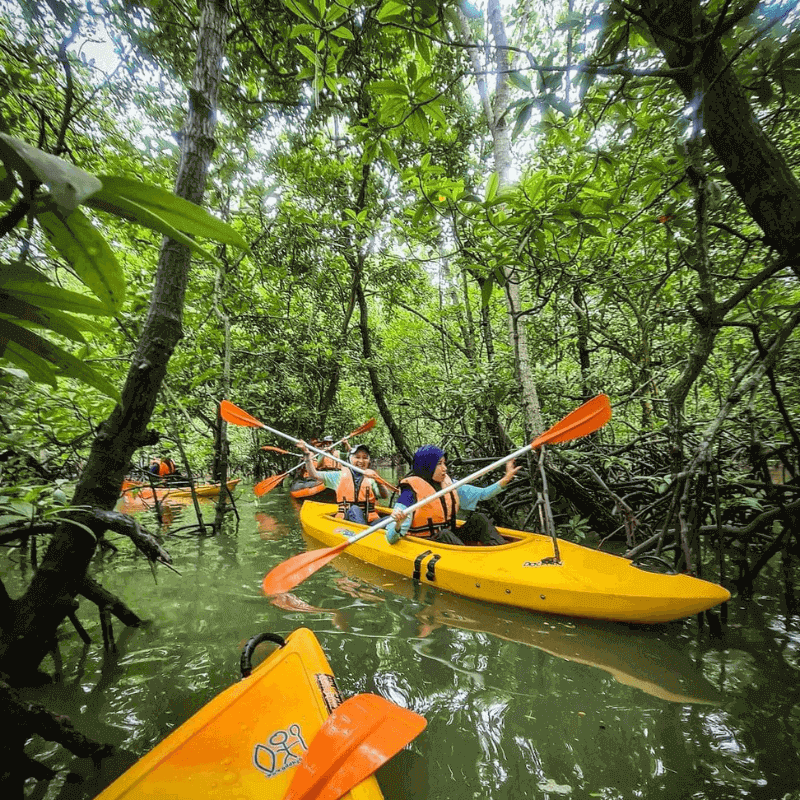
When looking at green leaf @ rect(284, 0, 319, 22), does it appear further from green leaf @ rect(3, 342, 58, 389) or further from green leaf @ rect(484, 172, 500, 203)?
green leaf @ rect(3, 342, 58, 389)

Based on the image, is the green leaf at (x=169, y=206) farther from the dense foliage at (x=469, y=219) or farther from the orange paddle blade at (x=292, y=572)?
the orange paddle blade at (x=292, y=572)

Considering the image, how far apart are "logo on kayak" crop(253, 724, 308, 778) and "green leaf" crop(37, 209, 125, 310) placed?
175cm

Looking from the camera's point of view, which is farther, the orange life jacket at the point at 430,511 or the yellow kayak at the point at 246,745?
the orange life jacket at the point at 430,511

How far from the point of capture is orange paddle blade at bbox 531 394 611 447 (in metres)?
3.89

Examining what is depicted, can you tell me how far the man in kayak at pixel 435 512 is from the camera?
16.3 ft

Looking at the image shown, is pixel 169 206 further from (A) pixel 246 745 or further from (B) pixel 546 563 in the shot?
(B) pixel 546 563

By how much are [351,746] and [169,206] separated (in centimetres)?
182

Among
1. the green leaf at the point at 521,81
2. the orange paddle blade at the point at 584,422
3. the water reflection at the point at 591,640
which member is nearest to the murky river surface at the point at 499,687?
A: the water reflection at the point at 591,640

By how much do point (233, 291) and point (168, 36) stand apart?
365 centimetres

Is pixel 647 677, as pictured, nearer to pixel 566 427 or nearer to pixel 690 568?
pixel 690 568

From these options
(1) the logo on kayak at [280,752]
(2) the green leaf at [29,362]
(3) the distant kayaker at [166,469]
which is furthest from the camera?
(3) the distant kayaker at [166,469]

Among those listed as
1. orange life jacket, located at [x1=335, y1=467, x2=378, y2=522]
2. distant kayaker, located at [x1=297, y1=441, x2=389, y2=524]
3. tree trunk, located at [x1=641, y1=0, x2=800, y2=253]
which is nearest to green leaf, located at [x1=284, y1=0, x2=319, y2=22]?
tree trunk, located at [x1=641, y1=0, x2=800, y2=253]

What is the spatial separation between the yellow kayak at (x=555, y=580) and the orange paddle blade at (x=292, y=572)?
1617mm

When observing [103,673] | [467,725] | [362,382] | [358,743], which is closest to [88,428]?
[103,673]
